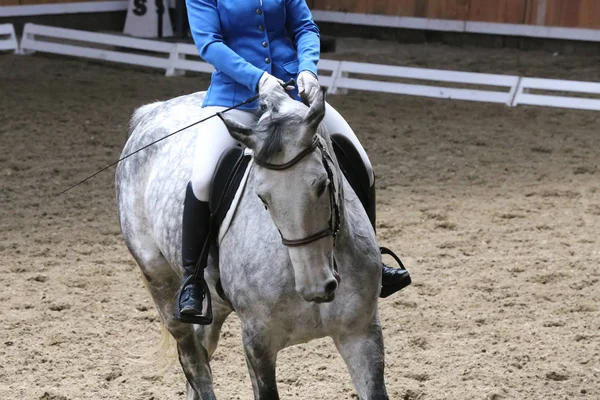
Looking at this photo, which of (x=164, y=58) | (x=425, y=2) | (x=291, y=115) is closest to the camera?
(x=291, y=115)

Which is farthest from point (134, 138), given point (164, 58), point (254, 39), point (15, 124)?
point (164, 58)

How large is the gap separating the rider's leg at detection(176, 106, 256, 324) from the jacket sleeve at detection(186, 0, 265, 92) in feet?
0.85

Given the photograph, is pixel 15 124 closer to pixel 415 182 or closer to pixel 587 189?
pixel 415 182

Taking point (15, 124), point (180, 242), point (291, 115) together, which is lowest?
point (15, 124)

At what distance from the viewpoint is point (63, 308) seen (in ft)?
19.6

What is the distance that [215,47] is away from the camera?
380 cm

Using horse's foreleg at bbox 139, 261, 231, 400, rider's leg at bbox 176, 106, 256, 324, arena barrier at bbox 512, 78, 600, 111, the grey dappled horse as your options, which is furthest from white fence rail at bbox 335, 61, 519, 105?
rider's leg at bbox 176, 106, 256, 324

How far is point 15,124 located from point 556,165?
18.1 feet

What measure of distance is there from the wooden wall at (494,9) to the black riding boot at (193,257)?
10.5m

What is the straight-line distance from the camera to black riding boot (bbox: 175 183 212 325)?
13.1 feet

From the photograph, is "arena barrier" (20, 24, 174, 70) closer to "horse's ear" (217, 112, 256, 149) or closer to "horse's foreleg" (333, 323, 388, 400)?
"horse's foreleg" (333, 323, 388, 400)

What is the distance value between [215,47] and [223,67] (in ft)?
0.27

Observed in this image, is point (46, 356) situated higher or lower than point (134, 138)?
lower

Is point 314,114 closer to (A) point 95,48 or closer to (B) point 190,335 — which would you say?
(B) point 190,335
